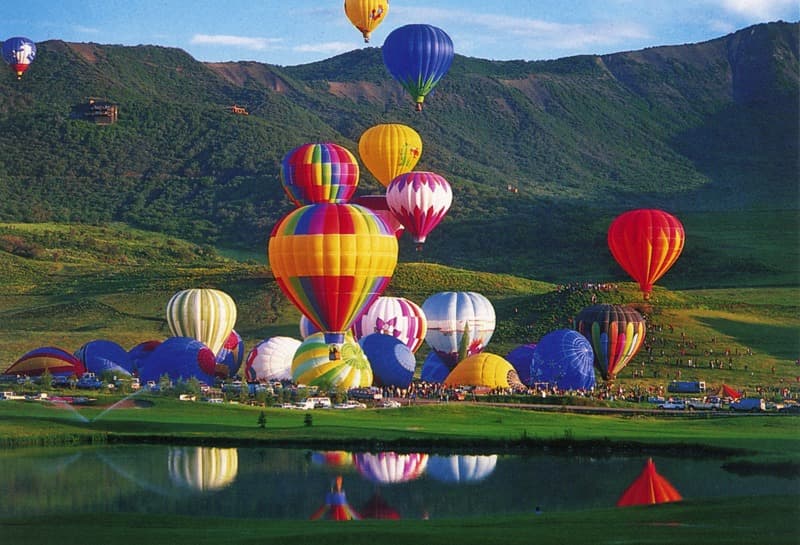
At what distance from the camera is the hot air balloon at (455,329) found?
84.2 m

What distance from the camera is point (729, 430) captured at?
195 ft

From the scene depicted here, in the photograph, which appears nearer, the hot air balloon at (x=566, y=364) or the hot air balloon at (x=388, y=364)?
the hot air balloon at (x=388, y=364)

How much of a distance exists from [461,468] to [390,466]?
87.8 inches

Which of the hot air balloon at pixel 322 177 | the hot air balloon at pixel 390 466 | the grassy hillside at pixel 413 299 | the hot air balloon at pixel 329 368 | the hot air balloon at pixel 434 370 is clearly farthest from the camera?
the hot air balloon at pixel 322 177

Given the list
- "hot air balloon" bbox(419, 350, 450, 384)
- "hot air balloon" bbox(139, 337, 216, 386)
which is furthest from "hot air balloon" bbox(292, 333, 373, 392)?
"hot air balloon" bbox(419, 350, 450, 384)

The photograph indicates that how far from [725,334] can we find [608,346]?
1830 centimetres

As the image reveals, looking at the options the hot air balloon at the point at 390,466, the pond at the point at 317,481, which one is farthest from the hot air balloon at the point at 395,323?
the hot air balloon at the point at 390,466

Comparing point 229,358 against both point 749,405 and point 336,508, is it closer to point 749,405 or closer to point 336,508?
point 749,405

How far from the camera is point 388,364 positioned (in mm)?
75500

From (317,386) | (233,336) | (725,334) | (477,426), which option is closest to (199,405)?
(317,386)

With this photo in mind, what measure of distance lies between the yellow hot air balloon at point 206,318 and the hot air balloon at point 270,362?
7.13m

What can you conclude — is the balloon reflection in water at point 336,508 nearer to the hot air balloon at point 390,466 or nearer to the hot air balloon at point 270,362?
the hot air balloon at point 390,466

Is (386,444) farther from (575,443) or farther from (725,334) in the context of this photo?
(725,334)

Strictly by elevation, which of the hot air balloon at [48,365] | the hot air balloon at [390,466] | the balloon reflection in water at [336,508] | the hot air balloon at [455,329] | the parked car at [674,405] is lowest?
the balloon reflection in water at [336,508]
